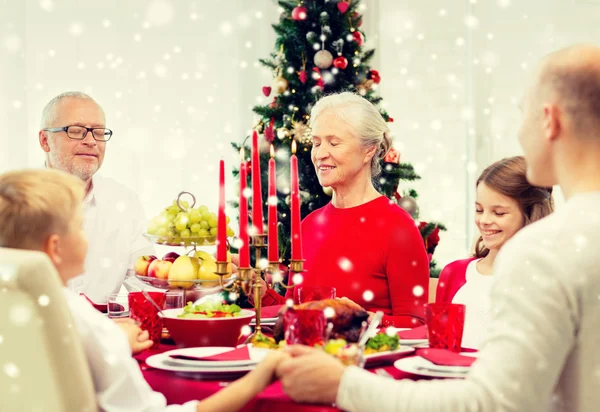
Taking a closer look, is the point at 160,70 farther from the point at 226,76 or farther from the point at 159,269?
the point at 159,269

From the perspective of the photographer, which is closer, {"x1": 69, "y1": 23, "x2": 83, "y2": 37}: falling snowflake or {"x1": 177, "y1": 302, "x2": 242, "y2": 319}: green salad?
{"x1": 177, "y1": 302, "x2": 242, "y2": 319}: green salad

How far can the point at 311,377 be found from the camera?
4.30 ft

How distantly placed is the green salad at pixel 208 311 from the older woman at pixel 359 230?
0.59 m

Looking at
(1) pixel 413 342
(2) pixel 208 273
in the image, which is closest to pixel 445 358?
(1) pixel 413 342

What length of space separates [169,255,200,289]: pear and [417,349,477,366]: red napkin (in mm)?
643

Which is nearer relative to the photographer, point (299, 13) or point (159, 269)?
point (159, 269)

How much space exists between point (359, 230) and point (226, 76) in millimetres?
2689

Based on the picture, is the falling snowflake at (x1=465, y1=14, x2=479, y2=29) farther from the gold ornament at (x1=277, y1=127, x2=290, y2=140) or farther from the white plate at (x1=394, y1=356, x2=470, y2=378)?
the white plate at (x1=394, y1=356, x2=470, y2=378)

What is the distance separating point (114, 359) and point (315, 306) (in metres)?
0.43

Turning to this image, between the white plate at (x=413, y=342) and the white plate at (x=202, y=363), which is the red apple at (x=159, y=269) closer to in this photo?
the white plate at (x=202, y=363)

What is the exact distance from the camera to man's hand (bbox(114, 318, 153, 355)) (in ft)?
5.40

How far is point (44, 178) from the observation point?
135cm

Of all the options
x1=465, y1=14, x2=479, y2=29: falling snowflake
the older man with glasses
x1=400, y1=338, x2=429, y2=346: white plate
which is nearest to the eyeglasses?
the older man with glasses

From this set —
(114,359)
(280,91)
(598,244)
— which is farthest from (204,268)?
(280,91)
